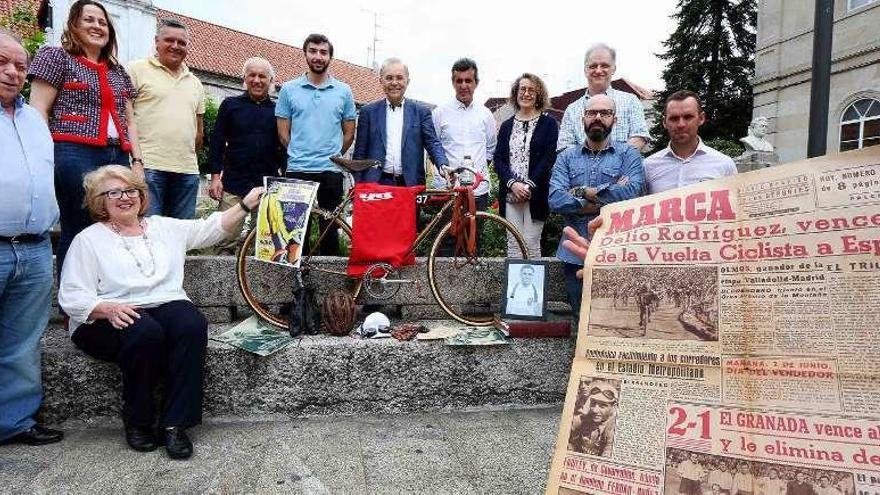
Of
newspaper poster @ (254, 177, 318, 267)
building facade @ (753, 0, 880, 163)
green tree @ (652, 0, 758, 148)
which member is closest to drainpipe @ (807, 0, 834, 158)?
newspaper poster @ (254, 177, 318, 267)

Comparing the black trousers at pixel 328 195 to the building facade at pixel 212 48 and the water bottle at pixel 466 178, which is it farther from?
the building facade at pixel 212 48

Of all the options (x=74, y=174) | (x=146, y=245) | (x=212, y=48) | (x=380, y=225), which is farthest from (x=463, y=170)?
(x=212, y=48)

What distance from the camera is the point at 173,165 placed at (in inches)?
151

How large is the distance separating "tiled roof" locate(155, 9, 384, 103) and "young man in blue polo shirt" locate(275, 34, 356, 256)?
24.9m

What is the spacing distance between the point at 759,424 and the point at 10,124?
3369mm

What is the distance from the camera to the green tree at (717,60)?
23281mm

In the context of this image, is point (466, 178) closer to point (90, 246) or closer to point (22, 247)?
point (90, 246)

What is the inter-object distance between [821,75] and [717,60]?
24533 millimetres

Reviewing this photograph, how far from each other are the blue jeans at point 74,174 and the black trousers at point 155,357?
0.79 meters

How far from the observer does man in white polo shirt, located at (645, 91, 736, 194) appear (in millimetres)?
3010

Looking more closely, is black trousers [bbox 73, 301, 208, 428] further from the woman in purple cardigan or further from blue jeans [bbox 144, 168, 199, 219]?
the woman in purple cardigan

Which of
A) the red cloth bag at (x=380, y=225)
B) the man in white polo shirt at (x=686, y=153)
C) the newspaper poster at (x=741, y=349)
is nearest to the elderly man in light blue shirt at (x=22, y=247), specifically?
A: the red cloth bag at (x=380, y=225)

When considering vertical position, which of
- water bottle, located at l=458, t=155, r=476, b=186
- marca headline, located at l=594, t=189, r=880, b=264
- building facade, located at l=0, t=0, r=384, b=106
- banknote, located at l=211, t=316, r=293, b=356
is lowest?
banknote, located at l=211, t=316, r=293, b=356

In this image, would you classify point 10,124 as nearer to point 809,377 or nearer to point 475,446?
point 475,446
